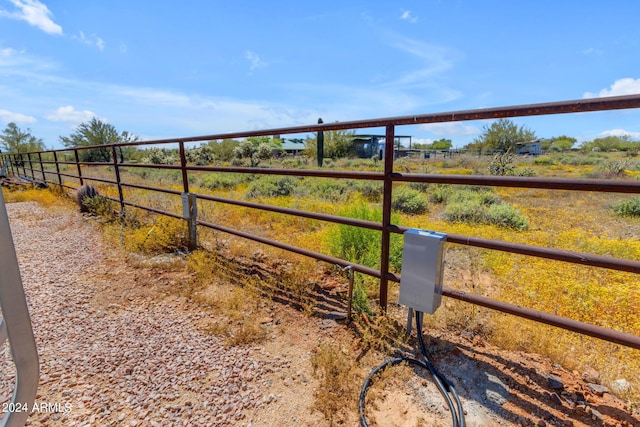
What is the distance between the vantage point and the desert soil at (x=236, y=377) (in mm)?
1816

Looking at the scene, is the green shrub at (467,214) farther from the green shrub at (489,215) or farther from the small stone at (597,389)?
the small stone at (597,389)

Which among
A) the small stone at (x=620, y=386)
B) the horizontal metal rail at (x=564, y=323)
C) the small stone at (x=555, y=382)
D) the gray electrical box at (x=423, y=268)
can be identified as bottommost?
the small stone at (x=620, y=386)

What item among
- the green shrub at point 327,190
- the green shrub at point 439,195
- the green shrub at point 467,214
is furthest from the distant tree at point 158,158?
the green shrub at point 467,214

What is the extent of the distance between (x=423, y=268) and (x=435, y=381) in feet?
2.31

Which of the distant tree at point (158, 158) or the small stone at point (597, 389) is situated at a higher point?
the distant tree at point (158, 158)

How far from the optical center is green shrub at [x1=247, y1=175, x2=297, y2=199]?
33.2 ft

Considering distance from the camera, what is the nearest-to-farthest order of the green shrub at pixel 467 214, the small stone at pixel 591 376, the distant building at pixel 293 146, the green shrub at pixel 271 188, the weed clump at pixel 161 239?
the small stone at pixel 591 376
the weed clump at pixel 161 239
the green shrub at pixel 467 214
the green shrub at pixel 271 188
the distant building at pixel 293 146

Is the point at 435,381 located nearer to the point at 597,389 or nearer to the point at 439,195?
the point at 597,389

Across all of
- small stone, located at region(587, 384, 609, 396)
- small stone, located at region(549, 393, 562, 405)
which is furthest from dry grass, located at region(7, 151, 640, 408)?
small stone, located at region(549, 393, 562, 405)

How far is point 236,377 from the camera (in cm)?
214

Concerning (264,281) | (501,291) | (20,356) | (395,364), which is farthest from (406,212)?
(20,356)

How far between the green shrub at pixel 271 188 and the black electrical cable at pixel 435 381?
8123mm

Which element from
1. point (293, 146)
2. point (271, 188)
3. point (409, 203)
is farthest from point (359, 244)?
point (293, 146)

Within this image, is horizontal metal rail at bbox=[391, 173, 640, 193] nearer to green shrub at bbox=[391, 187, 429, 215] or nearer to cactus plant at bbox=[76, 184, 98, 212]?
green shrub at bbox=[391, 187, 429, 215]
